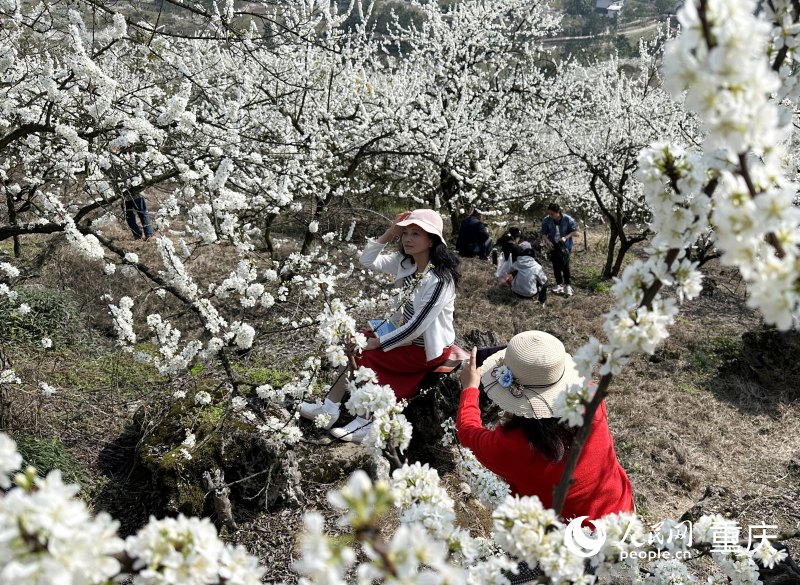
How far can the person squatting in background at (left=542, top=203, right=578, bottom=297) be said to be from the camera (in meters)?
7.96

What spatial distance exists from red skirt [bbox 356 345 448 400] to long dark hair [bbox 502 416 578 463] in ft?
4.79

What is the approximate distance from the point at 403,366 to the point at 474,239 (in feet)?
19.0

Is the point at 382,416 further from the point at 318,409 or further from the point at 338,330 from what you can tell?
the point at 318,409

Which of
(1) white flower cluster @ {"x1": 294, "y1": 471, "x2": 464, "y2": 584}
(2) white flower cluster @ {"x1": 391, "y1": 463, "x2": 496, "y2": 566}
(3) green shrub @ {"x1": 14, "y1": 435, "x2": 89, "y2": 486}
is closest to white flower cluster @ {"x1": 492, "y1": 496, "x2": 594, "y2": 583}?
(2) white flower cluster @ {"x1": 391, "y1": 463, "x2": 496, "y2": 566}

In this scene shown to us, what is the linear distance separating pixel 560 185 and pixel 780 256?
11.0m

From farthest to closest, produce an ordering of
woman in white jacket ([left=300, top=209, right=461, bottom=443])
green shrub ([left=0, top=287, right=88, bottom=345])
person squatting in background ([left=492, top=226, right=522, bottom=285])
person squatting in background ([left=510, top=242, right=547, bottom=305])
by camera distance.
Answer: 1. person squatting in background ([left=492, top=226, right=522, bottom=285])
2. person squatting in background ([left=510, top=242, right=547, bottom=305])
3. green shrub ([left=0, top=287, right=88, bottom=345])
4. woman in white jacket ([left=300, top=209, right=461, bottom=443])

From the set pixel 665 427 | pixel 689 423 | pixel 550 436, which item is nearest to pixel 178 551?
pixel 550 436

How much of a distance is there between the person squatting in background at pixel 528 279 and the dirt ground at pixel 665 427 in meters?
0.44

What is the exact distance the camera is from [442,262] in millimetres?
3578

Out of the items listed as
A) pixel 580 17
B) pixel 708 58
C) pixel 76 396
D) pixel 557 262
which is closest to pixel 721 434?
pixel 557 262

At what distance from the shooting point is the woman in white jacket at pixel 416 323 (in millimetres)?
3508

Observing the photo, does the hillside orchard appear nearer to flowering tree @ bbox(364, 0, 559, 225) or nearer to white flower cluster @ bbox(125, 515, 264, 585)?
white flower cluster @ bbox(125, 515, 264, 585)

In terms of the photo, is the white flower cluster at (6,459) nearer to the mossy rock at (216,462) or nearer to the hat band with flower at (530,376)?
the hat band with flower at (530,376)

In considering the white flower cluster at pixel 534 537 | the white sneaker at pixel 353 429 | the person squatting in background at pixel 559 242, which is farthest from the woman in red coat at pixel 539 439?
the person squatting in background at pixel 559 242
